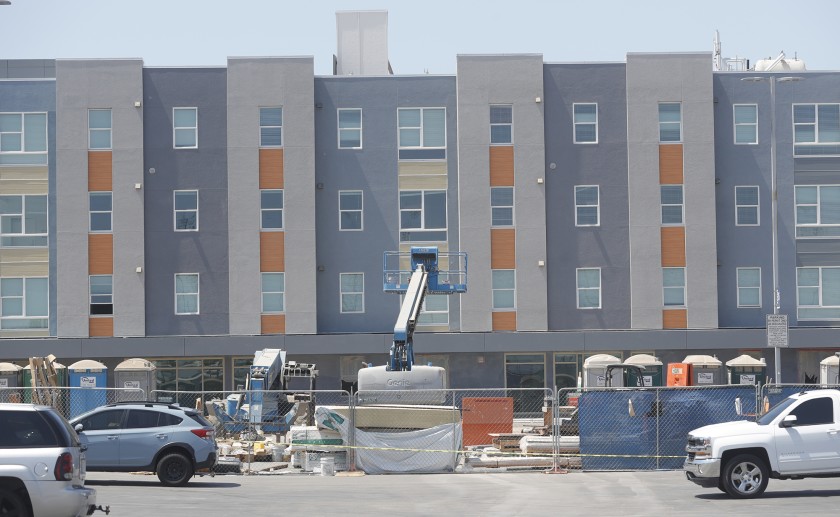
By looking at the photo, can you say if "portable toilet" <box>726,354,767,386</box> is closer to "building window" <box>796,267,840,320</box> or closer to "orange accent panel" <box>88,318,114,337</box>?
"building window" <box>796,267,840,320</box>

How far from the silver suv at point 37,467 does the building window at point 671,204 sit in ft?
116

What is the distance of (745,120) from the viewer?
47844 millimetres

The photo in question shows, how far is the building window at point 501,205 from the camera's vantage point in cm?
4700

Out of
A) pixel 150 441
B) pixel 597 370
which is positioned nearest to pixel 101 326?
pixel 597 370

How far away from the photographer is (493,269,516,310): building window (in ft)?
154

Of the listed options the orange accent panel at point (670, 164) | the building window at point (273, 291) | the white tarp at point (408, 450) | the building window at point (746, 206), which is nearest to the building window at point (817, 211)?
the building window at point (746, 206)

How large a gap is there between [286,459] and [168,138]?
21.0 meters

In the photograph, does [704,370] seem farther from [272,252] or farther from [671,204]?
[272,252]

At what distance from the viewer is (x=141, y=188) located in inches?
1839

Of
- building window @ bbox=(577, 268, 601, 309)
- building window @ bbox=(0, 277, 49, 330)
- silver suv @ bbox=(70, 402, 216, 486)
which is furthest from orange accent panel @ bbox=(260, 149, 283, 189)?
silver suv @ bbox=(70, 402, 216, 486)

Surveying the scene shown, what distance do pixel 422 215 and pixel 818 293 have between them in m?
15.6

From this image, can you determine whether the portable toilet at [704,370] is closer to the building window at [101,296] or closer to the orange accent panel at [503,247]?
the orange accent panel at [503,247]

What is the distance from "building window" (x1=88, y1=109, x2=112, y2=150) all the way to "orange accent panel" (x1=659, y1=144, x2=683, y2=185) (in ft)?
69.0

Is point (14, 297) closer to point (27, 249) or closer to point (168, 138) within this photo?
point (27, 249)
